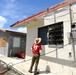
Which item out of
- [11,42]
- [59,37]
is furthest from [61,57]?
[11,42]

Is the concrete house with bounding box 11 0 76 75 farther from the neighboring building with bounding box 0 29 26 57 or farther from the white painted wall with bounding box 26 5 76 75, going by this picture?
the neighboring building with bounding box 0 29 26 57

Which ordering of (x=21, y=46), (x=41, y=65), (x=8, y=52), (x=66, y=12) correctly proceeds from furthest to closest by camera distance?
(x=21, y=46), (x=8, y=52), (x=41, y=65), (x=66, y=12)

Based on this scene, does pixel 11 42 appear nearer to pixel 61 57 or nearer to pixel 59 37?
pixel 59 37

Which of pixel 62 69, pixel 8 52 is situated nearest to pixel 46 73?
pixel 62 69

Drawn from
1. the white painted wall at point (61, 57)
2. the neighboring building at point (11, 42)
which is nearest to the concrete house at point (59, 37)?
the white painted wall at point (61, 57)

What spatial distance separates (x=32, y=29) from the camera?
33.9 ft

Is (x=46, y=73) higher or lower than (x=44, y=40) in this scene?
lower

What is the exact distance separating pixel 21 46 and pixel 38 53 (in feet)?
28.7

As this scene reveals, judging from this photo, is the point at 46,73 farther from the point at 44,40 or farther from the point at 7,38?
the point at 7,38

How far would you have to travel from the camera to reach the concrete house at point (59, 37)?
6.61 m

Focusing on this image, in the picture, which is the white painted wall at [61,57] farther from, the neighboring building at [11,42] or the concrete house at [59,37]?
the neighboring building at [11,42]

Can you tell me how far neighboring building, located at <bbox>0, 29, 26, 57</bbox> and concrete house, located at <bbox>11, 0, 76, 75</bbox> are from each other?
19.3 ft

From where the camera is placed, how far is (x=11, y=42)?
1499cm

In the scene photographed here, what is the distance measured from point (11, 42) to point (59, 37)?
8.28 m
